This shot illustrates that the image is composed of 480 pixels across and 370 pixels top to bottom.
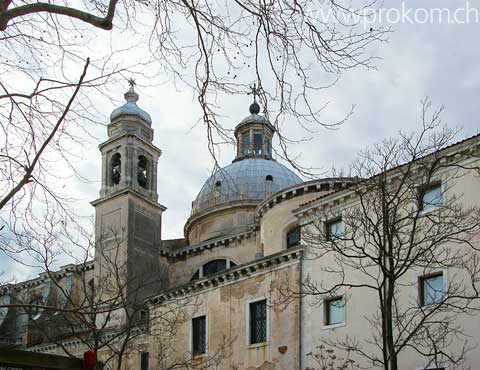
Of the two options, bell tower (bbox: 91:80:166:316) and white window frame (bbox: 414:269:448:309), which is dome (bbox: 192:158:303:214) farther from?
white window frame (bbox: 414:269:448:309)

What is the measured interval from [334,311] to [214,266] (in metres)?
15.7

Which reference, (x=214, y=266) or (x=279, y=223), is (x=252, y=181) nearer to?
(x=214, y=266)

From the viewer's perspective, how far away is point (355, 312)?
2086 cm

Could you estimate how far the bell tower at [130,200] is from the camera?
36.4 metres

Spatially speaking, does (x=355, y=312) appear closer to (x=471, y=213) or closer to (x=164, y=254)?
(x=471, y=213)

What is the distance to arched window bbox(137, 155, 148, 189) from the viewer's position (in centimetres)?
3944

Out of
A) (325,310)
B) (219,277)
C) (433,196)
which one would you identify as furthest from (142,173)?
(433,196)

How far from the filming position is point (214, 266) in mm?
37031

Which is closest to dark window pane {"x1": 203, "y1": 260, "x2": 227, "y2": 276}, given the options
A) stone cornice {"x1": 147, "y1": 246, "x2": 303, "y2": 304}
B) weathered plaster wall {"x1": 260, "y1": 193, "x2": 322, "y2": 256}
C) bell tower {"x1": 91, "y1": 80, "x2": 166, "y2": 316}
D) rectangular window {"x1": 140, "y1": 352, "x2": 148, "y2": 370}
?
bell tower {"x1": 91, "y1": 80, "x2": 166, "y2": 316}

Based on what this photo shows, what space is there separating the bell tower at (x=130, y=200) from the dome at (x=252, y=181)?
3658 mm

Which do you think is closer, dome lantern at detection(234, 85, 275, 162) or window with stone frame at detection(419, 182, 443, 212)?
window with stone frame at detection(419, 182, 443, 212)

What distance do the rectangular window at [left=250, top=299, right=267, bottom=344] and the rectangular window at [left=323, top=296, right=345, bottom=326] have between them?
116 inches

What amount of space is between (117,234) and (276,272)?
14.3m

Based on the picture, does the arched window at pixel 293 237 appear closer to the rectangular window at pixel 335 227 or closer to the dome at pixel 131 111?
the rectangular window at pixel 335 227
